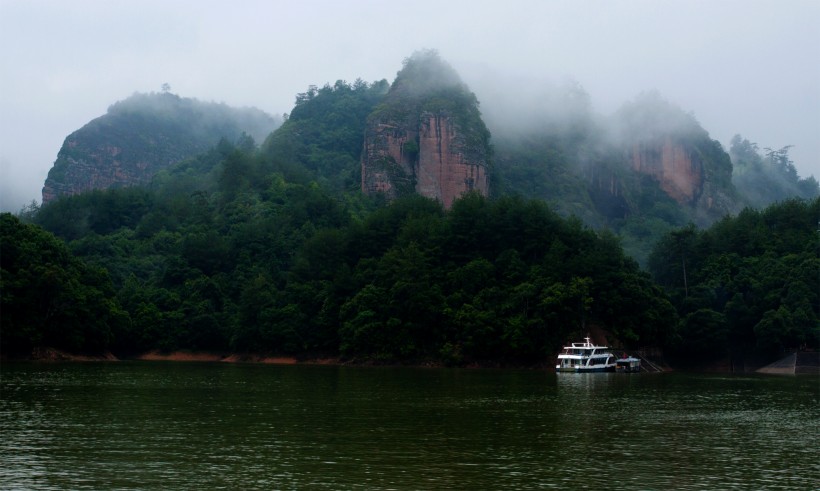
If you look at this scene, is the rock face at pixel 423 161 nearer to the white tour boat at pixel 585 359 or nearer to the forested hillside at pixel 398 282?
the forested hillside at pixel 398 282

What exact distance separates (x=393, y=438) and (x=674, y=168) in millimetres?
175679

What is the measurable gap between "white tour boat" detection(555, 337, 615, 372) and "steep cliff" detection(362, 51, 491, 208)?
235 feet

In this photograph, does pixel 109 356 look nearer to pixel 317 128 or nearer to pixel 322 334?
pixel 322 334

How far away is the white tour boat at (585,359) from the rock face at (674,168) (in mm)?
112471

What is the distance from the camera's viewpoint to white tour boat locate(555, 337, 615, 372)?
83.9 m

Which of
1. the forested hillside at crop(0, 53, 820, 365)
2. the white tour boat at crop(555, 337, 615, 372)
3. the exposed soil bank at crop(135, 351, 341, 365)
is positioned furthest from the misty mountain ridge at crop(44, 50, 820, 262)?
the white tour boat at crop(555, 337, 615, 372)

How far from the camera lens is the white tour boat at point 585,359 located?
83.9 m

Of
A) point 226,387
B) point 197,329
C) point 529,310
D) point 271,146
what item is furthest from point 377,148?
point 226,387

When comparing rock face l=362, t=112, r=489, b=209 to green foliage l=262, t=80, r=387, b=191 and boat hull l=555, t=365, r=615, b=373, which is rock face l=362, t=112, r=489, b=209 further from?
boat hull l=555, t=365, r=615, b=373

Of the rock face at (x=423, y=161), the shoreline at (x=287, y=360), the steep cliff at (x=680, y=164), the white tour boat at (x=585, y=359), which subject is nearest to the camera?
the white tour boat at (x=585, y=359)

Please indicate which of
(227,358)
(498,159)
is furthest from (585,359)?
(498,159)

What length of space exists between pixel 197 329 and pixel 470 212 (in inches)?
1435

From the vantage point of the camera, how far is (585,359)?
85750 millimetres

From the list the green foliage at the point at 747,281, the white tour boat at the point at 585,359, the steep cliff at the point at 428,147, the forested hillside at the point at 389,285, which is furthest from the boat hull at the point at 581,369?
the steep cliff at the point at 428,147
